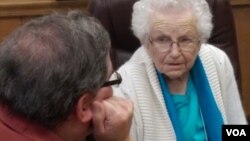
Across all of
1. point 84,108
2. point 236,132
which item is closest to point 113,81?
point 84,108

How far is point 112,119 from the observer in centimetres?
123

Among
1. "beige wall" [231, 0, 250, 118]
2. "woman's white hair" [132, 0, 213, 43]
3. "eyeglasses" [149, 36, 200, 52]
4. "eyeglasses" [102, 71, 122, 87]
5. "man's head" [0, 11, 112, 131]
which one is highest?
"man's head" [0, 11, 112, 131]

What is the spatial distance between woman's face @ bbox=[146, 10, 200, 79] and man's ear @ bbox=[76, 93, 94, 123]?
85 cm

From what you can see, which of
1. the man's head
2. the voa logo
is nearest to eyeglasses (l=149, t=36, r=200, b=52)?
the voa logo

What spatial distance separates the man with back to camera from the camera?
987 mm

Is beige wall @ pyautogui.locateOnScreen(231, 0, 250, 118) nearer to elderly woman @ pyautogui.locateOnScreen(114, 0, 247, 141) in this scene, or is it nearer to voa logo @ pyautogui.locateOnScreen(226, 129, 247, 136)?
elderly woman @ pyautogui.locateOnScreen(114, 0, 247, 141)

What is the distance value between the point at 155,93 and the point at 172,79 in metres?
0.10

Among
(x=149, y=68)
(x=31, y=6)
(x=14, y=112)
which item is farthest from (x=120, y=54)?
(x=14, y=112)

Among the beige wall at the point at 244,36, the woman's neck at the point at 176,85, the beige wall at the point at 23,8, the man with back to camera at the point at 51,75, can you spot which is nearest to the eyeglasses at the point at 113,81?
the man with back to camera at the point at 51,75

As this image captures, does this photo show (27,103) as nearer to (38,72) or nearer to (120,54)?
(38,72)

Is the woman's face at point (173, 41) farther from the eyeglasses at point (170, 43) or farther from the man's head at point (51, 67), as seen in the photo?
the man's head at point (51, 67)

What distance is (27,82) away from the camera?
992 mm

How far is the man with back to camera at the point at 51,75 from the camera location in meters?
0.99

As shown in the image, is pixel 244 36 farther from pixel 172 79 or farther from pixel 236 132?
pixel 236 132
